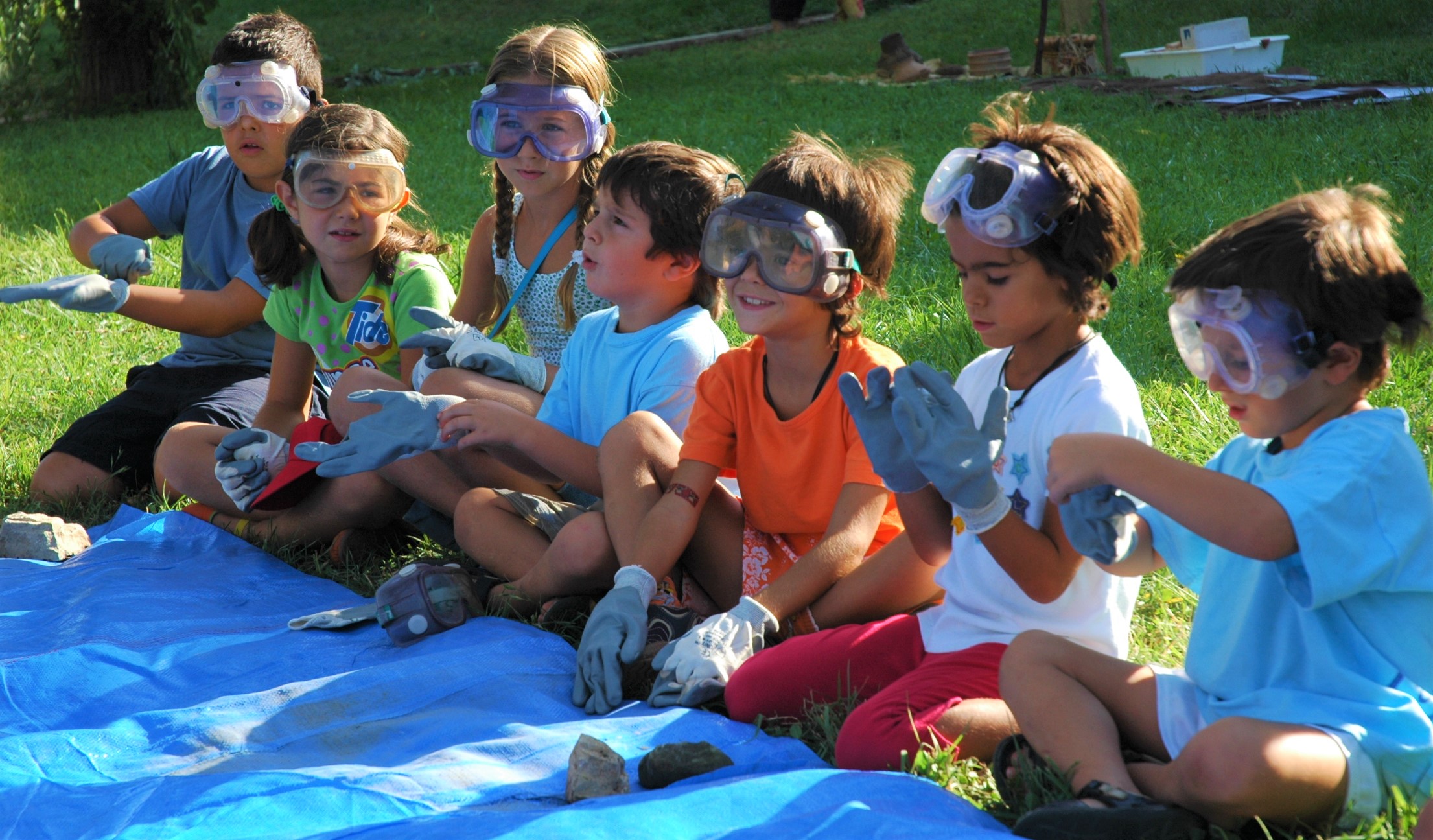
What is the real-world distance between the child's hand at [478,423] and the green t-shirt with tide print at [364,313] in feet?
2.43

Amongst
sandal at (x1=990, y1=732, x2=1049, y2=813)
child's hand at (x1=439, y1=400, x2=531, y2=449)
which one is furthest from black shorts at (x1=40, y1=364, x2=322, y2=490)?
sandal at (x1=990, y1=732, x2=1049, y2=813)

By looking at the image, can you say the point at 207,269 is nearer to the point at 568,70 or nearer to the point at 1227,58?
the point at 568,70

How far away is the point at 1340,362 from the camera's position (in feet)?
6.04

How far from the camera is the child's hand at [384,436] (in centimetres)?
301

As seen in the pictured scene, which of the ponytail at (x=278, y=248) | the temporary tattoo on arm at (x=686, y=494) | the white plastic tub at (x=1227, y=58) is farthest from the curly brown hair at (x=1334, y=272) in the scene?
the white plastic tub at (x=1227, y=58)

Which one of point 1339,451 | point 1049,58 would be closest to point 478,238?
point 1339,451

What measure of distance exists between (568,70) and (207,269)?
5.85 ft

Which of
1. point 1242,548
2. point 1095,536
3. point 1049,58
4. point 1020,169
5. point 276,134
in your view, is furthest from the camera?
point 1049,58

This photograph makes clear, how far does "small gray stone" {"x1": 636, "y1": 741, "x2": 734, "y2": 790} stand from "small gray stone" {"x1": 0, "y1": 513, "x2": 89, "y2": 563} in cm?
225

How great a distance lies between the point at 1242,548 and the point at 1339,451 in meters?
0.20

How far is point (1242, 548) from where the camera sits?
1759 millimetres

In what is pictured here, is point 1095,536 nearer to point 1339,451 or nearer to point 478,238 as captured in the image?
point 1339,451

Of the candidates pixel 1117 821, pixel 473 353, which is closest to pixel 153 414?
pixel 473 353

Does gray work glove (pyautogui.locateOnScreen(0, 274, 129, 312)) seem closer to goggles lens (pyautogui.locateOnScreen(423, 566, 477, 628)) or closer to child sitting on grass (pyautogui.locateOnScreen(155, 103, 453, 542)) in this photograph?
child sitting on grass (pyautogui.locateOnScreen(155, 103, 453, 542))
